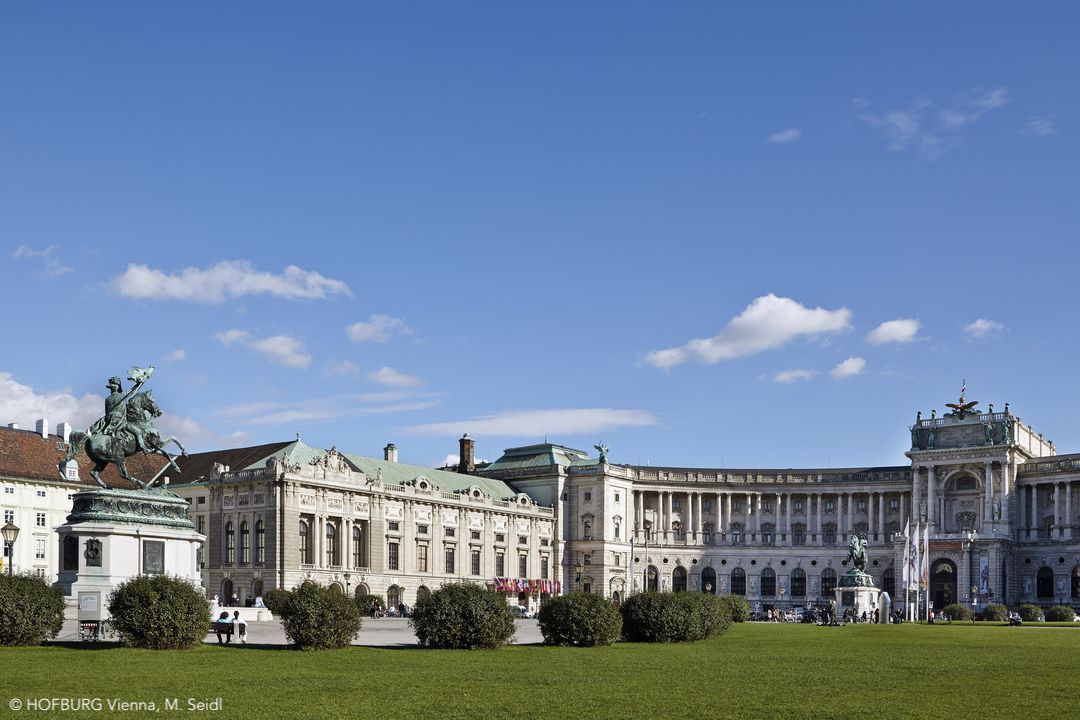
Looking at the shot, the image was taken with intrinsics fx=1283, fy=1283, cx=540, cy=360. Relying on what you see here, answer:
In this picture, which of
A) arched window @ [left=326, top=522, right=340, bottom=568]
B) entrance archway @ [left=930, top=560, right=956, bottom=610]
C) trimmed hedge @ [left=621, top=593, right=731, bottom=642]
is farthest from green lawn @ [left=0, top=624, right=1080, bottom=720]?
entrance archway @ [left=930, top=560, right=956, bottom=610]

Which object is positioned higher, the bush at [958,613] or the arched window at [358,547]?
the arched window at [358,547]

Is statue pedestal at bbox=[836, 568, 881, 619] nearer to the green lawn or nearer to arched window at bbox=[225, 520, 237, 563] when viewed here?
arched window at bbox=[225, 520, 237, 563]

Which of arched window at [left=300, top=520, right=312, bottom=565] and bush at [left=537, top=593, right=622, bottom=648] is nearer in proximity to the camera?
bush at [left=537, top=593, right=622, bottom=648]

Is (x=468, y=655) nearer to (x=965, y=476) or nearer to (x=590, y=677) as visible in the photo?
(x=590, y=677)

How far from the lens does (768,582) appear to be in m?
148

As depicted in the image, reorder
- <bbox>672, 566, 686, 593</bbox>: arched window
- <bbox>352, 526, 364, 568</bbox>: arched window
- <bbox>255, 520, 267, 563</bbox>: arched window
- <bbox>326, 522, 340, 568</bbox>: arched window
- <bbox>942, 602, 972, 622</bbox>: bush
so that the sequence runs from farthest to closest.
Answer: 1. <bbox>672, 566, 686, 593</bbox>: arched window
2. <bbox>352, 526, 364, 568</bbox>: arched window
3. <bbox>326, 522, 340, 568</bbox>: arched window
4. <bbox>255, 520, 267, 563</bbox>: arched window
5. <bbox>942, 602, 972, 622</bbox>: bush

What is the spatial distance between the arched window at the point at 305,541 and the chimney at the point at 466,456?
4520 centimetres

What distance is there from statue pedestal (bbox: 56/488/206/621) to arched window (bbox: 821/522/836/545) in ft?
361

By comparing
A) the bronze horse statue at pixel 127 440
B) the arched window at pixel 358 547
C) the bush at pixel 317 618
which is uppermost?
the bronze horse statue at pixel 127 440

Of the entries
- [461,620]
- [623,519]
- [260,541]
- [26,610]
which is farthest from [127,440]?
[623,519]

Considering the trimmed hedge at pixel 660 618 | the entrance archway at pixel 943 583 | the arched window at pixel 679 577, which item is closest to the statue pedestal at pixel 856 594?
the entrance archway at pixel 943 583

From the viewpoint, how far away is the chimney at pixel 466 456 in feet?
506

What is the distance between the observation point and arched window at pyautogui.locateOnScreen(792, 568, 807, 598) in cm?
14600

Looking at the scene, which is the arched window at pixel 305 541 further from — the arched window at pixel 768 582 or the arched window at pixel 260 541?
the arched window at pixel 768 582
